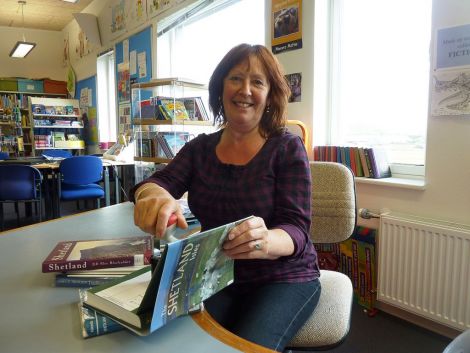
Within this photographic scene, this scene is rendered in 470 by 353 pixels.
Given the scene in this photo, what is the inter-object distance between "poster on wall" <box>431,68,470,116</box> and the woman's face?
3.52 ft

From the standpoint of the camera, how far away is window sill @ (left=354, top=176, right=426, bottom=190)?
1.88m

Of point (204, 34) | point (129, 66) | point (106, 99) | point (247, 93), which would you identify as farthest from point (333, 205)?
point (106, 99)

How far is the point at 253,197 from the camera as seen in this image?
1026 mm

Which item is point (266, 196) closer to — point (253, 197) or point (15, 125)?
point (253, 197)

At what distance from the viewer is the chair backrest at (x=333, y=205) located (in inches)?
52.7

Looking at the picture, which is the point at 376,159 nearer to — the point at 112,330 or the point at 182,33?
the point at 112,330

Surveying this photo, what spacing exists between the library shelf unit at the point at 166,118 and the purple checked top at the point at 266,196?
5.84 feet

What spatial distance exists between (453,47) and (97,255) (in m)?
1.78

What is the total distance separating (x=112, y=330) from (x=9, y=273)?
416 mm

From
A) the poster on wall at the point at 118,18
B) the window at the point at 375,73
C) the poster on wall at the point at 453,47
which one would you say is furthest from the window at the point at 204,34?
the poster on wall at the point at 453,47

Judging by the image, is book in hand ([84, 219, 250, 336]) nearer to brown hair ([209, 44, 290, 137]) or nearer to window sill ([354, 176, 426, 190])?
brown hair ([209, 44, 290, 137])

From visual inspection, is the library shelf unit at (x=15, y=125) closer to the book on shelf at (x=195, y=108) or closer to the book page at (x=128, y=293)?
the book on shelf at (x=195, y=108)

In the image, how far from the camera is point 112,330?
2.12 feet

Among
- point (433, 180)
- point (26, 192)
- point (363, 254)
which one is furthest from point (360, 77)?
point (26, 192)
